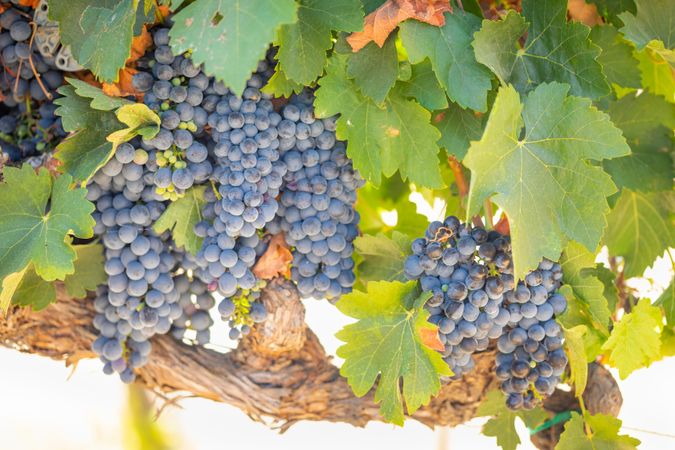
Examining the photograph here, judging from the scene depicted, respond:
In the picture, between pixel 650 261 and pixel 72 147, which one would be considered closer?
pixel 72 147

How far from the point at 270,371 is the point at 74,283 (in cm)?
45

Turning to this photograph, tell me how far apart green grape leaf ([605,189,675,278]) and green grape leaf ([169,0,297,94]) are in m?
1.02

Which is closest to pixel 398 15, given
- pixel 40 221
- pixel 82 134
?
pixel 82 134

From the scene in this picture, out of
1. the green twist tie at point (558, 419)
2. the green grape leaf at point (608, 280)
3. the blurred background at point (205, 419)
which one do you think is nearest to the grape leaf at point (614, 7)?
the green grape leaf at point (608, 280)

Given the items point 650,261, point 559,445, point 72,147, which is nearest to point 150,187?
point 72,147

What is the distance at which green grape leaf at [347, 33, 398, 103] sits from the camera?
131cm

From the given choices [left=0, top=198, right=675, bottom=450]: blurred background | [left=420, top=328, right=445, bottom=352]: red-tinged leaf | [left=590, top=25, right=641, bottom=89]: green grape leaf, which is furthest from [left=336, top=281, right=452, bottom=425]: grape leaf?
[left=0, top=198, right=675, bottom=450]: blurred background

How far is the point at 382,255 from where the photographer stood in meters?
1.52

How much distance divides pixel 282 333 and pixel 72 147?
0.54 metres

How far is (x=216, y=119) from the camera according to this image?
136 centimetres

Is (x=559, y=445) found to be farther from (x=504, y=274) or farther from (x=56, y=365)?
(x=56, y=365)

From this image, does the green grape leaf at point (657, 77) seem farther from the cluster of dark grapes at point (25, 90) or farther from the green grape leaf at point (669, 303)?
A: the cluster of dark grapes at point (25, 90)

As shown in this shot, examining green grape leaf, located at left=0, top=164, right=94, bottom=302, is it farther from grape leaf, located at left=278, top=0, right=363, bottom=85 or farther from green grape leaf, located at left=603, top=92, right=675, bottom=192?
green grape leaf, located at left=603, top=92, right=675, bottom=192

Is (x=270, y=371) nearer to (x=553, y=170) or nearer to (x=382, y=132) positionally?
(x=382, y=132)
